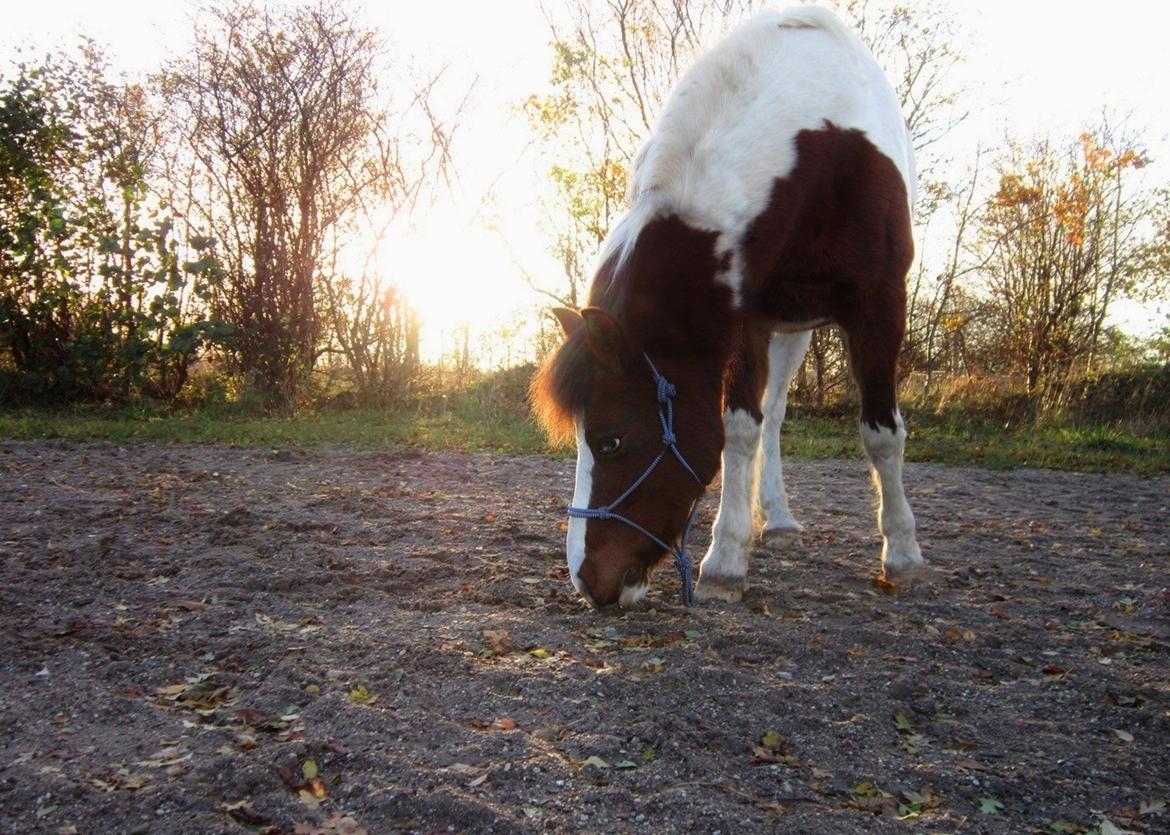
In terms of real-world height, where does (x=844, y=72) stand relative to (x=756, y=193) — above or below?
above

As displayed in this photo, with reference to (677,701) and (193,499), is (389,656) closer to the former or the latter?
(677,701)

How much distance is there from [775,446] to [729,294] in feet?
5.41

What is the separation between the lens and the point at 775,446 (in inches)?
168

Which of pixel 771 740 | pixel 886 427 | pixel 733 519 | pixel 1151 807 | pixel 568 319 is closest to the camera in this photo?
pixel 1151 807

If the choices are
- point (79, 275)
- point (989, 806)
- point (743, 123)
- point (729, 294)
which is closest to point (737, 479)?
point (729, 294)

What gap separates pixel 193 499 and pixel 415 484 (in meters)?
1.36

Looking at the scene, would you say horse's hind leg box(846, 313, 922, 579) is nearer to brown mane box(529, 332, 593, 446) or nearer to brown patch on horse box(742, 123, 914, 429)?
brown patch on horse box(742, 123, 914, 429)

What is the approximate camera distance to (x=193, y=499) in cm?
469

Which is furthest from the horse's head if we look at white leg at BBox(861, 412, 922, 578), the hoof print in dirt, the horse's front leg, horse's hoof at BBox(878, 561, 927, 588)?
the hoof print in dirt

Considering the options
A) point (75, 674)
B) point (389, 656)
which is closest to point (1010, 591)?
point (389, 656)

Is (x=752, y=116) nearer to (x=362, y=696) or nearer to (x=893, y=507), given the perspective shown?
(x=893, y=507)

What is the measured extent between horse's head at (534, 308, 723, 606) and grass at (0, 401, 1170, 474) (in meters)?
4.77

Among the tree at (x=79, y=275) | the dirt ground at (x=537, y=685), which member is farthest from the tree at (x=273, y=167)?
the dirt ground at (x=537, y=685)

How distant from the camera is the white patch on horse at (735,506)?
125 inches
